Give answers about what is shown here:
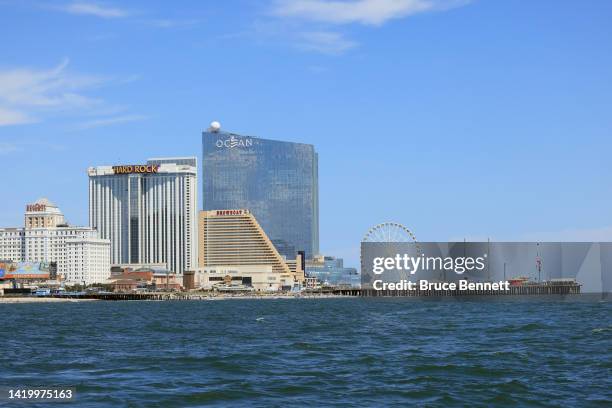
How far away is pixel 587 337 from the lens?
253 ft

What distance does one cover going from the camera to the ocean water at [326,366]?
1822 inches

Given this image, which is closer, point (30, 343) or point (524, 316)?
point (30, 343)

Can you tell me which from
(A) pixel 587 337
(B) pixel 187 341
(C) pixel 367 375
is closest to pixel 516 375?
(C) pixel 367 375

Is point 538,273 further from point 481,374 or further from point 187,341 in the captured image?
point 481,374

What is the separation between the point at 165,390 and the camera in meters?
48.2

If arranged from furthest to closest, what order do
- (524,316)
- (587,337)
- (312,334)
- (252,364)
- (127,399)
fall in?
(524,316) < (312,334) < (587,337) < (252,364) < (127,399)

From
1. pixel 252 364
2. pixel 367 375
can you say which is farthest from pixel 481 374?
pixel 252 364

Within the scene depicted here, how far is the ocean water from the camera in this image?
46281mm

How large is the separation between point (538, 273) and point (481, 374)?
14977 centimetres

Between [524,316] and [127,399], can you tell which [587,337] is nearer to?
[524,316]

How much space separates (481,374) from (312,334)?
1322 inches

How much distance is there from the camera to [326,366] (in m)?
57.7

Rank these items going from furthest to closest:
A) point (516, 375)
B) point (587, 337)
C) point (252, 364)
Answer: point (587, 337)
point (252, 364)
point (516, 375)

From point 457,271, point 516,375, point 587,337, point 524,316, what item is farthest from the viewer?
point 457,271
